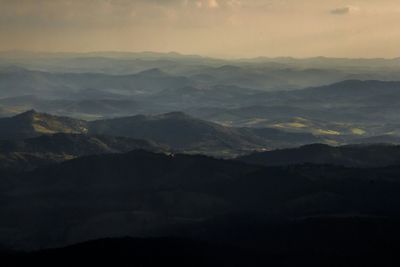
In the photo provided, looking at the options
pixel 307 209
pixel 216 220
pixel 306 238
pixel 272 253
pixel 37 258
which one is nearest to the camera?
pixel 37 258

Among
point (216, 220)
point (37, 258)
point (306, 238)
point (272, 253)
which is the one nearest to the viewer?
point (37, 258)

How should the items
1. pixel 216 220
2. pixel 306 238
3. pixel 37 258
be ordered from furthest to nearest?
pixel 216 220, pixel 306 238, pixel 37 258

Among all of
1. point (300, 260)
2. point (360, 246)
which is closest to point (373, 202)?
point (360, 246)

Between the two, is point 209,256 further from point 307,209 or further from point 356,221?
point 307,209

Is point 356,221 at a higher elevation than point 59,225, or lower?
higher

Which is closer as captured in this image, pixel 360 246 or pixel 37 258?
pixel 37 258

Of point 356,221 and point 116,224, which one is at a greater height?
point 356,221

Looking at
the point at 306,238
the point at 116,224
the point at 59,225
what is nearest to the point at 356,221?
the point at 306,238

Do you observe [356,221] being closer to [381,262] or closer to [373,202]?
[381,262]

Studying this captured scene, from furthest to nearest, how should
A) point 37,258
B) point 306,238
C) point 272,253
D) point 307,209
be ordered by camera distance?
point 307,209 < point 306,238 < point 272,253 < point 37,258
